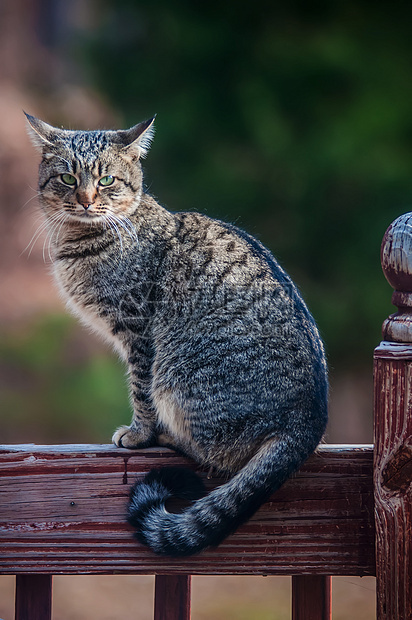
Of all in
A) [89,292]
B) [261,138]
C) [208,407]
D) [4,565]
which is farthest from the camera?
[261,138]

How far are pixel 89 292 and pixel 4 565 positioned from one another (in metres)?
0.94

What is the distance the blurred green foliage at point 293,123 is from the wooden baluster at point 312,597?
3285 millimetres

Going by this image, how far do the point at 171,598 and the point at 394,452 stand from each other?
26.4 inches

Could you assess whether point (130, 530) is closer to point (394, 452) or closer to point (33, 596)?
point (33, 596)

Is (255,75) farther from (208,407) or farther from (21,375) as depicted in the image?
(208,407)

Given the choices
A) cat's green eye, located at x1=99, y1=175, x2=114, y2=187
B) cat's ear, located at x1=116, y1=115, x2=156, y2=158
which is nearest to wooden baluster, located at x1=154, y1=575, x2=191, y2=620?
cat's green eye, located at x1=99, y1=175, x2=114, y2=187

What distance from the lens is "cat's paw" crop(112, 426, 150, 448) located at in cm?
184

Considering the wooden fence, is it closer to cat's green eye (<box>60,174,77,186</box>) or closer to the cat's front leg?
the cat's front leg

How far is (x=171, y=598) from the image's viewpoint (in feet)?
5.39

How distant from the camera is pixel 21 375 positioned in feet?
16.5

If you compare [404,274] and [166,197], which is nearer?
[404,274]

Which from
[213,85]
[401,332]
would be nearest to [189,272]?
[401,332]

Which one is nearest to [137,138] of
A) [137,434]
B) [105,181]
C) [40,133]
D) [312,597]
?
[105,181]

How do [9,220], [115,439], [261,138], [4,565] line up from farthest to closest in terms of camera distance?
[9,220] < [261,138] < [115,439] < [4,565]
